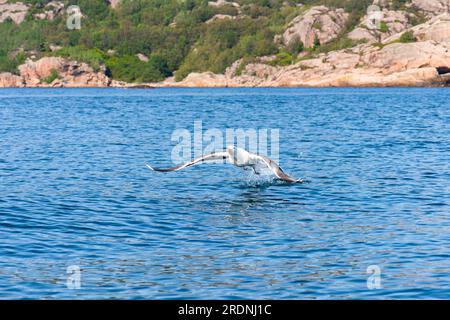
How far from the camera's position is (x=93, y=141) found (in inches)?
2279

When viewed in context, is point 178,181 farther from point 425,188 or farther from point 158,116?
point 158,116

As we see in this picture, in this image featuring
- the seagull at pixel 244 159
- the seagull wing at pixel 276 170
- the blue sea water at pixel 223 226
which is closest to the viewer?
the blue sea water at pixel 223 226

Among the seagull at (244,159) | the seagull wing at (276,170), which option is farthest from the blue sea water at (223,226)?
the seagull at (244,159)

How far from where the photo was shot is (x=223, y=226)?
85.0 ft

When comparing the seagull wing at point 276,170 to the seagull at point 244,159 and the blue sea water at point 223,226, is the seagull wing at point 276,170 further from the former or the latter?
the blue sea water at point 223,226

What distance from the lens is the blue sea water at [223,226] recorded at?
19.4 m

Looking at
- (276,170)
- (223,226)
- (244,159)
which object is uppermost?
(244,159)

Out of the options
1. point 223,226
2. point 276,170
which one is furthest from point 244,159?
point 223,226

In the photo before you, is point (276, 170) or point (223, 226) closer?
point (223, 226)

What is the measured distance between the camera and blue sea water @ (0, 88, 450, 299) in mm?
19406

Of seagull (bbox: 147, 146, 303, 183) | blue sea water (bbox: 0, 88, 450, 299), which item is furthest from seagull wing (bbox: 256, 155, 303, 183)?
blue sea water (bbox: 0, 88, 450, 299)

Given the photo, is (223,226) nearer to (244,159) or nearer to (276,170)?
(276,170)

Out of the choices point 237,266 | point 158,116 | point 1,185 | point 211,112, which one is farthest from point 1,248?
point 211,112

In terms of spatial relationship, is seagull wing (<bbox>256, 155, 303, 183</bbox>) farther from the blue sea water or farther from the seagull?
the blue sea water
